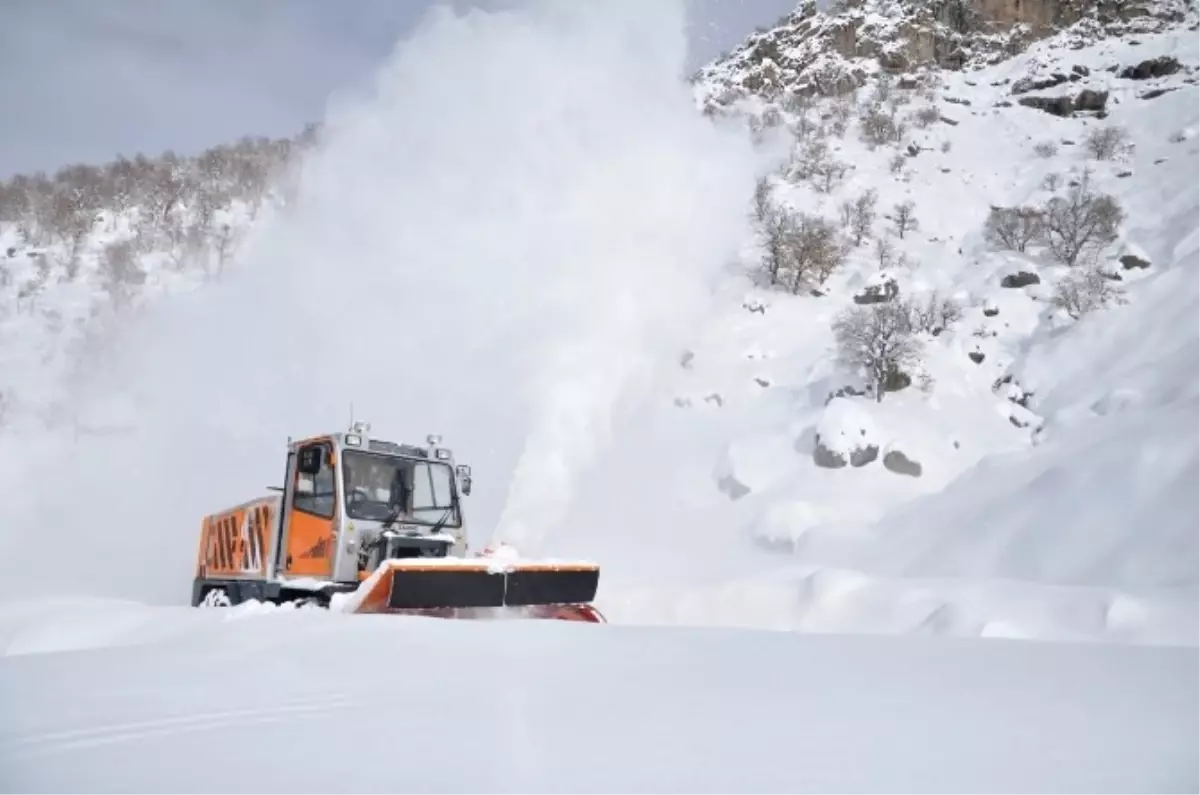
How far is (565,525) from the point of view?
595 inches

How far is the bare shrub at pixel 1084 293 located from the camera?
20.9 meters

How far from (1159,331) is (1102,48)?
3364 cm

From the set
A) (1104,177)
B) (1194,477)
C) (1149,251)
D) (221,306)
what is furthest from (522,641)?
(1104,177)

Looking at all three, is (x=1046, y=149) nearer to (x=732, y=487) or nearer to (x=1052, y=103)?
(x=1052, y=103)

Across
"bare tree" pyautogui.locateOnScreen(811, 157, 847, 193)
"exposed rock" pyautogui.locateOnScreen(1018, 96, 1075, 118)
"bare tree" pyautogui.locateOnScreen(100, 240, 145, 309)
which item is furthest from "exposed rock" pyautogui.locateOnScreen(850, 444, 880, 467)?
"bare tree" pyautogui.locateOnScreen(100, 240, 145, 309)

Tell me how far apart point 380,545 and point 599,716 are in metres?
5.19

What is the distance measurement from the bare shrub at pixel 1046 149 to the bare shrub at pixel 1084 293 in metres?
14.3

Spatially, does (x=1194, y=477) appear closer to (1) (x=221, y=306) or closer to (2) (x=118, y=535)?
(2) (x=118, y=535)

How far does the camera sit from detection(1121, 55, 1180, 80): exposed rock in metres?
38.5

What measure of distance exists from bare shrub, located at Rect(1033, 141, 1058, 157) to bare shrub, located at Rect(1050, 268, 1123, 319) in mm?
14280

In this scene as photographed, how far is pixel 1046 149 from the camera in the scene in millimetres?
34688

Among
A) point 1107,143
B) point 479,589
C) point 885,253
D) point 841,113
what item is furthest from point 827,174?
point 479,589

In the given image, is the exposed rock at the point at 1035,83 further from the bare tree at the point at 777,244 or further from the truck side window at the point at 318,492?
the truck side window at the point at 318,492

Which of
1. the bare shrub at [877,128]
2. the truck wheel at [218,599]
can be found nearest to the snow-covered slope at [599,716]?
the truck wheel at [218,599]
